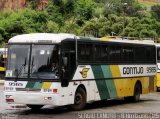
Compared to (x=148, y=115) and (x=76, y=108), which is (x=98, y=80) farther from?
(x=148, y=115)

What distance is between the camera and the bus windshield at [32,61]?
659 inches

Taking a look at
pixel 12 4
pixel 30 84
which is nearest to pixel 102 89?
pixel 30 84

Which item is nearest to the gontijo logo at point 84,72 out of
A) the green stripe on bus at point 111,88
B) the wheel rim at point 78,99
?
the wheel rim at point 78,99

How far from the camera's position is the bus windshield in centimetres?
1675

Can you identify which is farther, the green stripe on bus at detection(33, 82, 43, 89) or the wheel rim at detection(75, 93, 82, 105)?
the wheel rim at detection(75, 93, 82, 105)

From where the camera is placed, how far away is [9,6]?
13712cm

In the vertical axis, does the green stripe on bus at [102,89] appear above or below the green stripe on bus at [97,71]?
below

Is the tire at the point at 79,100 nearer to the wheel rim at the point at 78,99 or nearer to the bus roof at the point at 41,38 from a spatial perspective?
the wheel rim at the point at 78,99

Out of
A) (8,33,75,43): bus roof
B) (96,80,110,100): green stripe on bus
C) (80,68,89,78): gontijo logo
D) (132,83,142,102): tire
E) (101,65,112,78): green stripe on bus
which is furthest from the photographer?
(132,83,142,102): tire

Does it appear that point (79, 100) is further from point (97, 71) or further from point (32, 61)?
point (32, 61)

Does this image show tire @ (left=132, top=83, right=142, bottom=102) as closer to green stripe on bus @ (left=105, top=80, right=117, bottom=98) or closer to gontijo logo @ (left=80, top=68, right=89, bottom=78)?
green stripe on bus @ (left=105, top=80, right=117, bottom=98)

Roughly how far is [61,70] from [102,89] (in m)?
3.26

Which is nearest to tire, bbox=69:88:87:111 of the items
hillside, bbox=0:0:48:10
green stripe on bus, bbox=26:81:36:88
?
green stripe on bus, bbox=26:81:36:88

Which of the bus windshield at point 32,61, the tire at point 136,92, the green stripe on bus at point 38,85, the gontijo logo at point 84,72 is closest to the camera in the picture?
the green stripe on bus at point 38,85
